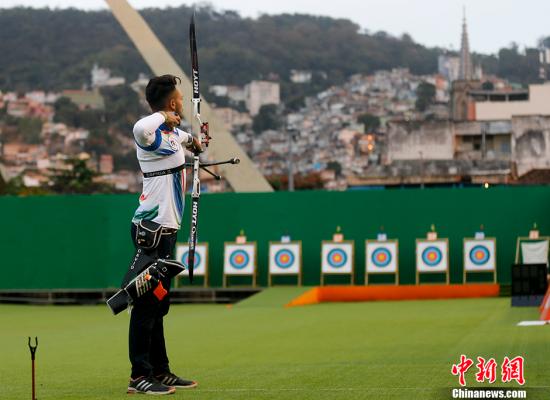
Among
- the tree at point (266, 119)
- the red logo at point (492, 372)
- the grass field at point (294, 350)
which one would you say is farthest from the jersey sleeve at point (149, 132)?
the tree at point (266, 119)

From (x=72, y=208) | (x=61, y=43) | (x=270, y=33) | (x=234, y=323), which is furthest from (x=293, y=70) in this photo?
(x=234, y=323)

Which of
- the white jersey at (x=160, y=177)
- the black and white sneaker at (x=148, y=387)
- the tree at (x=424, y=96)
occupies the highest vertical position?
the tree at (x=424, y=96)

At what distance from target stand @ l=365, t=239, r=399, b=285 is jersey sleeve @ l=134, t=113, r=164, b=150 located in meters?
15.5

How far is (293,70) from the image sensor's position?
136 metres

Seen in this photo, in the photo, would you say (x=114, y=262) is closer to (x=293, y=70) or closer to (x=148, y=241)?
(x=148, y=241)

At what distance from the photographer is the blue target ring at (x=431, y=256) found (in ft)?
74.4

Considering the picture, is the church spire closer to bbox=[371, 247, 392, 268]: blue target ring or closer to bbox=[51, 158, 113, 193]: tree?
bbox=[51, 158, 113, 193]: tree

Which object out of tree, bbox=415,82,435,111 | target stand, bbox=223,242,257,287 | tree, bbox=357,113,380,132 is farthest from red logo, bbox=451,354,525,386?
tree, bbox=415,82,435,111

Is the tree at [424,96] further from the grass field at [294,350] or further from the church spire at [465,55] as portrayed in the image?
the grass field at [294,350]

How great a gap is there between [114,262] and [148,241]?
16.5 meters

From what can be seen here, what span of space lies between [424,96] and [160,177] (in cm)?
12393

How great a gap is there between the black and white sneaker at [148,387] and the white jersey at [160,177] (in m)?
0.87

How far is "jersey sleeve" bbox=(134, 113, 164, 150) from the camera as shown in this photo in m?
7.50

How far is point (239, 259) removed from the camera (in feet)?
76.8
